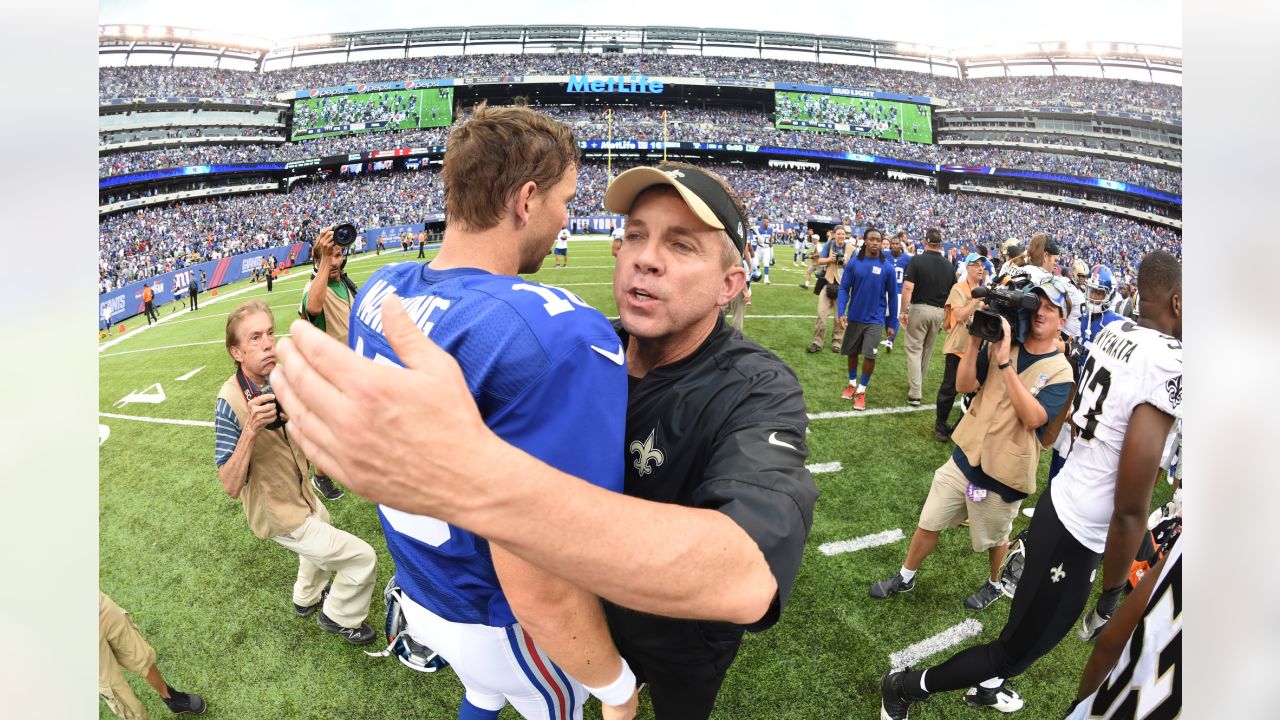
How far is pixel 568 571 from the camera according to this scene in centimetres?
65

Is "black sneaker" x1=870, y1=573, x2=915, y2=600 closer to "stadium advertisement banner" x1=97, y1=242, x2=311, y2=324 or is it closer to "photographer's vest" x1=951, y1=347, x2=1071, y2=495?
"photographer's vest" x1=951, y1=347, x2=1071, y2=495

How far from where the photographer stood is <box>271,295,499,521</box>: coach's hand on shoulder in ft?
1.71

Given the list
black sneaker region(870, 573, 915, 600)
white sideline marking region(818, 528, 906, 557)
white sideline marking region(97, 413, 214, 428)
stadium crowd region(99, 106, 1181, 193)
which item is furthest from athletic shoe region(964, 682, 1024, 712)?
stadium crowd region(99, 106, 1181, 193)

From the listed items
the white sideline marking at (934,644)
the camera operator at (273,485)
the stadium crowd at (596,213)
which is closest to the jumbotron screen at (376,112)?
the stadium crowd at (596,213)

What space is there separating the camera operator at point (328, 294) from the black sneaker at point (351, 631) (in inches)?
45.4

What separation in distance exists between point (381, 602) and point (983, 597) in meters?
4.34

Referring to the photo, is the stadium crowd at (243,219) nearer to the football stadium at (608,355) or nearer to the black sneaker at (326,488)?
the football stadium at (608,355)

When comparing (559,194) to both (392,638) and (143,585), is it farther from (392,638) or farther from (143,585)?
(143,585)

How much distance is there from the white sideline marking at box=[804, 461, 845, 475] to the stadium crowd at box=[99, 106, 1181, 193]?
38852 millimetres

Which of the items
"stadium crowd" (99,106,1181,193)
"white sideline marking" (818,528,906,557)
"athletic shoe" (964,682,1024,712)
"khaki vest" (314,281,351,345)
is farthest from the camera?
"stadium crowd" (99,106,1181,193)

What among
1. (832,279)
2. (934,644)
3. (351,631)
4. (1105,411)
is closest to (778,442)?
(1105,411)

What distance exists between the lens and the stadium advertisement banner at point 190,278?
16.8 m
